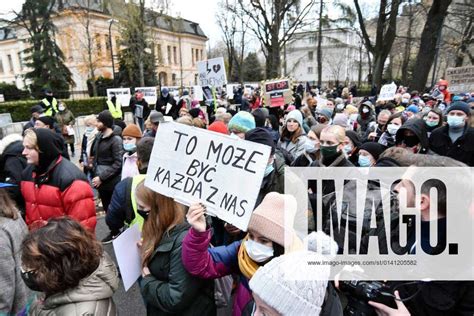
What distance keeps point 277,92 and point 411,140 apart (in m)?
5.48

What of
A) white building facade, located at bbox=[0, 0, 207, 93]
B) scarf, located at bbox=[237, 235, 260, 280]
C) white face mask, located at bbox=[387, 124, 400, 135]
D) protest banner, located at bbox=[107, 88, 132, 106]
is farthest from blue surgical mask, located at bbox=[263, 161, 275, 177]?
white building facade, located at bbox=[0, 0, 207, 93]

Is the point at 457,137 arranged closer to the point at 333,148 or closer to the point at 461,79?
the point at 333,148

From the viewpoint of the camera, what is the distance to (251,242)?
6.15ft

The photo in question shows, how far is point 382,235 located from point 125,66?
38.0 metres

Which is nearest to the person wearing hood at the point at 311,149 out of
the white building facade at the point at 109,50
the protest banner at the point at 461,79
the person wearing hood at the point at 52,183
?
the person wearing hood at the point at 52,183

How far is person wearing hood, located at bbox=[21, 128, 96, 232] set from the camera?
2.74 metres

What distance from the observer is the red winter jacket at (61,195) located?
9.12ft

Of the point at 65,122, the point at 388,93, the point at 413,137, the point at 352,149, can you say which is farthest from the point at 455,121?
the point at 65,122

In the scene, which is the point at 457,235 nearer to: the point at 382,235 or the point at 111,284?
the point at 382,235

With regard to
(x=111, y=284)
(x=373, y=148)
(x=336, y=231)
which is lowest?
(x=336, y=231)

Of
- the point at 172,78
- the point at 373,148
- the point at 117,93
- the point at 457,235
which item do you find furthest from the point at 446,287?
the point at 172,78

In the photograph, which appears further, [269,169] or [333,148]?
[333,148]

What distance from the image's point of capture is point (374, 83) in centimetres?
1988

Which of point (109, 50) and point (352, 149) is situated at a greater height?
point (109, 50)
